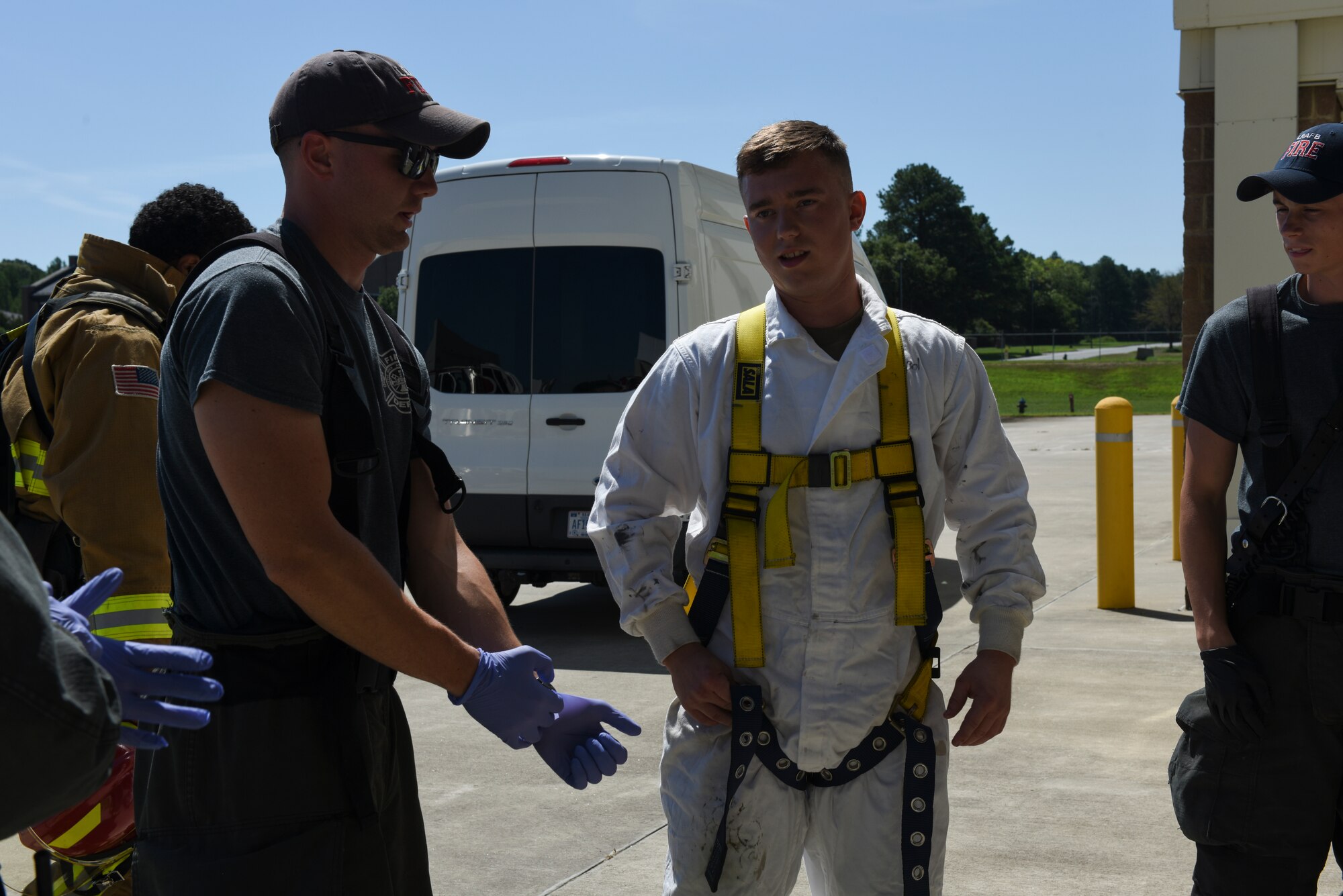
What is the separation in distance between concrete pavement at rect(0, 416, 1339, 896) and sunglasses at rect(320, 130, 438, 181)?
2.51 meters

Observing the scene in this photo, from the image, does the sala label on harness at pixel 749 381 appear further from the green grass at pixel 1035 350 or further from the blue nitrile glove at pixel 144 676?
the green grass at pixel 1035 350

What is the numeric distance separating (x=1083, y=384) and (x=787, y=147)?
55.8 m

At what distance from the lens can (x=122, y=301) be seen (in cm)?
364

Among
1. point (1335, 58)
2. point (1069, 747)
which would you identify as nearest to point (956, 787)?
point (1069, 747)

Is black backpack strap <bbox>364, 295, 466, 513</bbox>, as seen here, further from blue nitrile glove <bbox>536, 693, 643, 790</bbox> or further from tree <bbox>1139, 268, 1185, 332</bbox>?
tree <bbox>1139, 268, 1185, 332</bbox>

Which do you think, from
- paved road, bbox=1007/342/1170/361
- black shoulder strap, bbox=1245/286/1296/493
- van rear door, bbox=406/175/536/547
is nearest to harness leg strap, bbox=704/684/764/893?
black shoulder strap, bbox=1245/286/1296/493

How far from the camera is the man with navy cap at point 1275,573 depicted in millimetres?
2873

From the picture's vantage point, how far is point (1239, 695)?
2.87 meters

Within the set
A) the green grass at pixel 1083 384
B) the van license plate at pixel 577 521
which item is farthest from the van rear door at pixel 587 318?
the green grass at pixel 1083 384

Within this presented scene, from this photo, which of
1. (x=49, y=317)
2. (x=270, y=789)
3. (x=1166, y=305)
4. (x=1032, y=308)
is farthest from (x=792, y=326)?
(x=1032, y=308)

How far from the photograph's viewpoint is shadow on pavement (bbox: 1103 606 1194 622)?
814 cm

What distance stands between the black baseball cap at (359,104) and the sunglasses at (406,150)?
17mm

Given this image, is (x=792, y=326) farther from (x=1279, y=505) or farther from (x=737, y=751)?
(x=1279, y=505)

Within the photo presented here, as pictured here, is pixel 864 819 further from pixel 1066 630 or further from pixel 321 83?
pixel 1066 630
